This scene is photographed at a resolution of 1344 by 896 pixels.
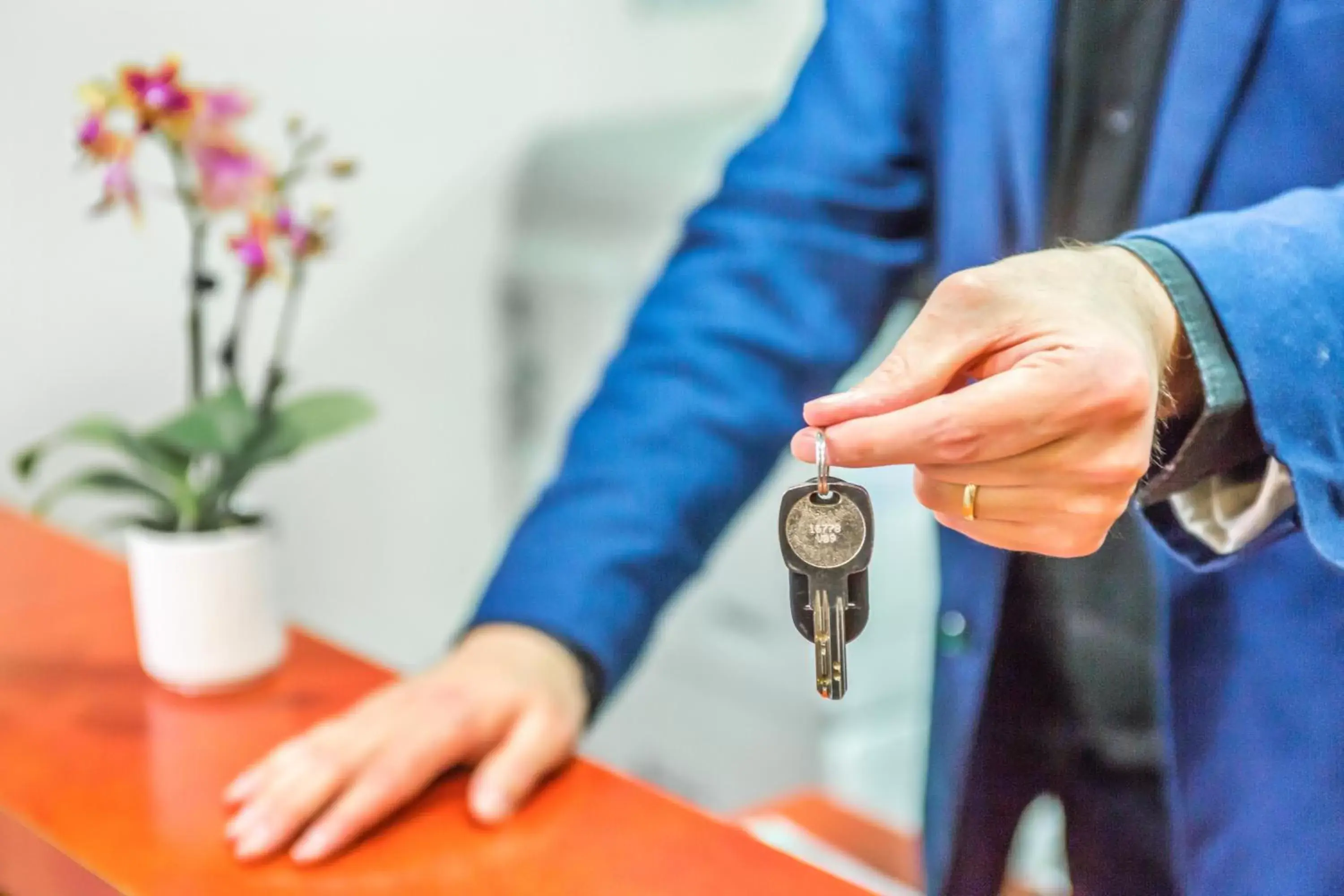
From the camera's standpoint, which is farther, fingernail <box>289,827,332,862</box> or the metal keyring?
fingernail <box>289,827,332,862</box>

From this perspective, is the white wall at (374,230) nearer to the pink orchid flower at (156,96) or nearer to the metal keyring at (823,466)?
the pink orchid flower at (156,96)

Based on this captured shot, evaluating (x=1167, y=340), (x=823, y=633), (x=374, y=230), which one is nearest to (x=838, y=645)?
(x=823, y=633)

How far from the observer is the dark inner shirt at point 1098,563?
0.35 meters

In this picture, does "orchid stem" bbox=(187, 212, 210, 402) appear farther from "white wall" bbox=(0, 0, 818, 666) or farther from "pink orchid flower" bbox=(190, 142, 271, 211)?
"white wall" bbox=(0, 0, 818, 666)

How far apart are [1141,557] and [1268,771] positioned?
0.23ft

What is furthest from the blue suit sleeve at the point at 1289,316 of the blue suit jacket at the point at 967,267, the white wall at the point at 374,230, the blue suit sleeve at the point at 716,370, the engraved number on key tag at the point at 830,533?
the white wall at the point at 374,230

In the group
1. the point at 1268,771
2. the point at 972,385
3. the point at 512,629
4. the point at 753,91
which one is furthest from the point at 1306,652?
the point at 753,91

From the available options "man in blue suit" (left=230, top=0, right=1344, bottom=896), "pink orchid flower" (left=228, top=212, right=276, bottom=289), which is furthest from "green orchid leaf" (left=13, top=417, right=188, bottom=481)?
"man in blue suit" (left=230, top=0, right=1344, bottom=896)

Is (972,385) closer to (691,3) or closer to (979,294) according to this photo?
(979,294)

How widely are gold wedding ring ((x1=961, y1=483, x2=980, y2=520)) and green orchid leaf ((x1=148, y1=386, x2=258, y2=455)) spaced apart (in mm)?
497

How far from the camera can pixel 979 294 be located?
29cm

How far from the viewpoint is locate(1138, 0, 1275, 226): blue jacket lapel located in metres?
0.33

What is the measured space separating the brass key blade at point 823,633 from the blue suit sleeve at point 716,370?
0.27 m

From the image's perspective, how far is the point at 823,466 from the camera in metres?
0.30
